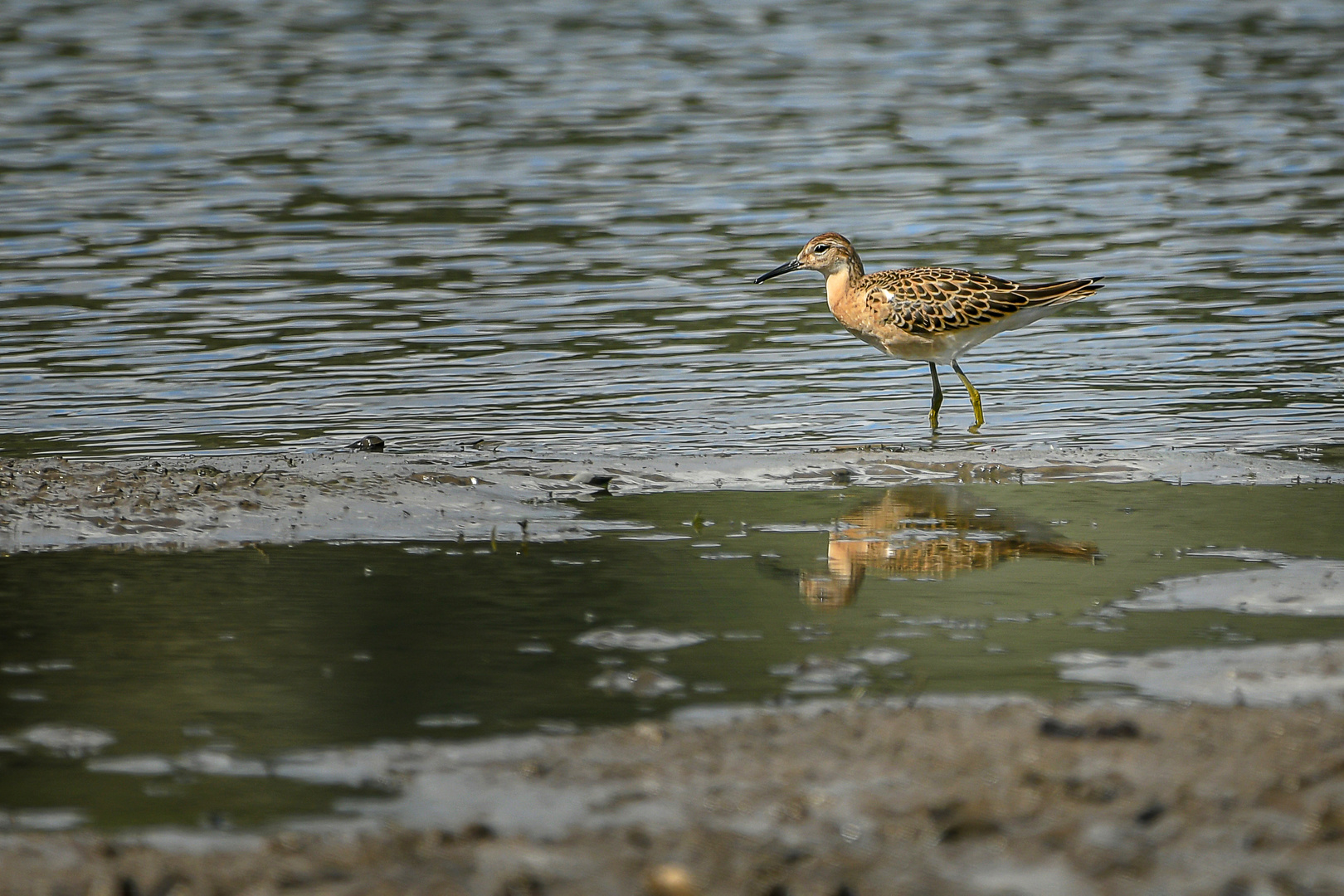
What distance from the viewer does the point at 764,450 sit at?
11.0 meters

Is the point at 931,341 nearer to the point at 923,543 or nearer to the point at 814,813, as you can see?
the point at 923,543

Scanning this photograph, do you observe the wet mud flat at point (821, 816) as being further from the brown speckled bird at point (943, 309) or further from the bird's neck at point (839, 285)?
the bird's neck at point (839, 285)

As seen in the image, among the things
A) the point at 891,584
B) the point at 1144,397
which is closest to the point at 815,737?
the point at 891,584

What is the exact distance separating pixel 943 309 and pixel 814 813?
23.7 feet

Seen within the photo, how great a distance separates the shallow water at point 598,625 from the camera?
6051 millimetres

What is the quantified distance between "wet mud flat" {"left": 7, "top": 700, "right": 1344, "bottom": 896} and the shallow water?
0.32 meters

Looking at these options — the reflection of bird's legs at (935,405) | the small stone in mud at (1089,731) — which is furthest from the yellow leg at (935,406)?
the small stone in mud at (1089,731)

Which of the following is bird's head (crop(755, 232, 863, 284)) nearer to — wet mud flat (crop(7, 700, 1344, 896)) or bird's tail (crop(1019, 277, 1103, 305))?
bird's tail (crop(1019, 277, 1103, 305))

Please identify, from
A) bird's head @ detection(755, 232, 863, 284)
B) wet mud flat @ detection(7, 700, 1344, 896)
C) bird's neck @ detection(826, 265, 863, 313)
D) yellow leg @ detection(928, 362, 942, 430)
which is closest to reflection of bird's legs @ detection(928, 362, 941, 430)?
yellow leg @ detection(928, 362, 942, 430)

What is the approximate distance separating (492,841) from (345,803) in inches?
25.9

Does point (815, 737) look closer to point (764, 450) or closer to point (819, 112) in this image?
point (764, 450)

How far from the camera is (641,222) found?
764 inches

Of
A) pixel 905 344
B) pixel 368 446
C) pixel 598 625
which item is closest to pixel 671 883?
pixel 598 625

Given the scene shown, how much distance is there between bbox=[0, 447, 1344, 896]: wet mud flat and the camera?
4754mm
